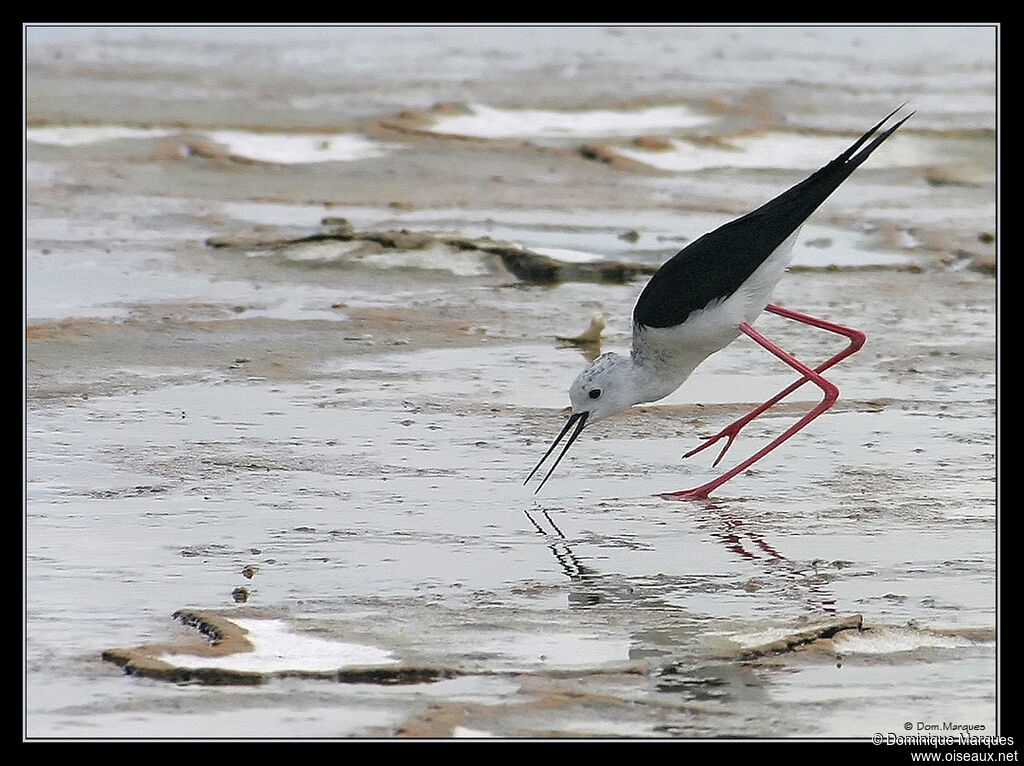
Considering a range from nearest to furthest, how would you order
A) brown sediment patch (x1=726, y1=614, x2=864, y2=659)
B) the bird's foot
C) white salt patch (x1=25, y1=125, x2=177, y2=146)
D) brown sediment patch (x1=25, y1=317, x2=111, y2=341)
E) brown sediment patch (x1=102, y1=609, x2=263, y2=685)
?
brown sediment patch (x1=102, y1=609, x2=263, y2=685), brown sediment patch (x1=726, y1=614, x2=864, y2=659), the bird's foot, brown sediment patch (x1=25, y1=317, x2=111, y2=341), white salt patch (x1=25, y1=125, x2=177, y2=146)

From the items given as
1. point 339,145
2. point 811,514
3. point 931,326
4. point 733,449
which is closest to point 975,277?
point 931,326

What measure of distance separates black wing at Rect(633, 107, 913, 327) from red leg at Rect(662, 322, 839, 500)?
272mm

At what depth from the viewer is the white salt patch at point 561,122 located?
14.8 metres

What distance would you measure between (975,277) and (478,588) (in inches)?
229

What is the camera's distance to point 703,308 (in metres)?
6.59

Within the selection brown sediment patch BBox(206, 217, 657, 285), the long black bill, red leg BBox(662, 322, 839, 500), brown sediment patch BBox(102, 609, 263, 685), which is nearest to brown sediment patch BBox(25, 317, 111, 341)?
brown sediment patch BBox(206, 217, 657, 285)

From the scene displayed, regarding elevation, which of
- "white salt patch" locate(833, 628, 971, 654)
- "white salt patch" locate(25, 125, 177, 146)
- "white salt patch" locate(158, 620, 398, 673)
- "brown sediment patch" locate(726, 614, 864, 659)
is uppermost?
"white salt patch" locate(158, 620, 398, 673)

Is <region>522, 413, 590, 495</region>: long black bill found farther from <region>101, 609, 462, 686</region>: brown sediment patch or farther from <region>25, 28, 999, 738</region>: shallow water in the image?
<region>101, 609, 462, 686</region>: brown sediment patch

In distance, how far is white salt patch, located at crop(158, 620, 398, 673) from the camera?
169 inches

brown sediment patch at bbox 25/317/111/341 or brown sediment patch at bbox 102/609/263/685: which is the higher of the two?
brown sediment patch at bbox 102/609/263/685

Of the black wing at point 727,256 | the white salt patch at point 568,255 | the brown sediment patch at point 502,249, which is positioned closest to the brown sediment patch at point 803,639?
the black wing at point 727,256

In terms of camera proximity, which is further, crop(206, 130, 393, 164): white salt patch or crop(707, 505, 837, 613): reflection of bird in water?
crop(206, 130, 393, 164): white salt patch

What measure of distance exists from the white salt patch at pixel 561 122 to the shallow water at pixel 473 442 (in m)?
0.10

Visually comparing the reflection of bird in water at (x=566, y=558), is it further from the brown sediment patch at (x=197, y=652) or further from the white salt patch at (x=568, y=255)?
the white salt patch at (x=568, y=255)
